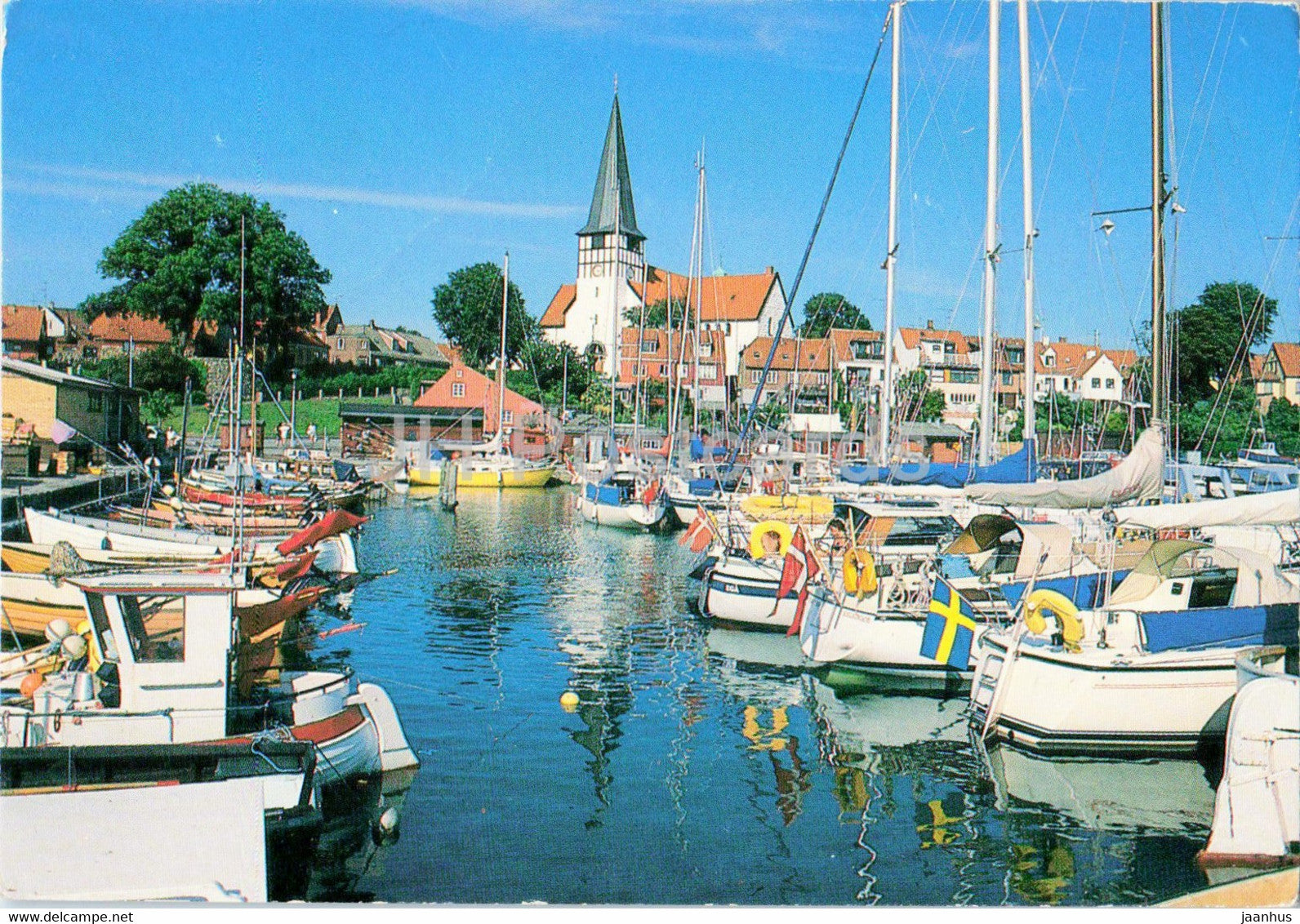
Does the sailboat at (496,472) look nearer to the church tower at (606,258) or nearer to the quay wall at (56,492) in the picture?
the quay wall at (56,492)

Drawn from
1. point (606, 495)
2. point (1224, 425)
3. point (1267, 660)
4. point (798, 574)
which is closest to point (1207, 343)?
point (1224, 425)

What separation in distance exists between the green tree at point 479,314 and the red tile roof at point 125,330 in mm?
21781

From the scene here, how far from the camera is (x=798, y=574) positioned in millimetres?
20906

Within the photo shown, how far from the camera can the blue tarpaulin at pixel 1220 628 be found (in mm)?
14016

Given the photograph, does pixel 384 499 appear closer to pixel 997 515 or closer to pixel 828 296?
pixel 997 515

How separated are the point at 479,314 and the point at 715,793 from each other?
264 feet

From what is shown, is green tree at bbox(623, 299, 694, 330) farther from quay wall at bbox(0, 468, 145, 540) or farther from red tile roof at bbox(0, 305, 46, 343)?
quay wall at bbox(0, 468, 145, 540)

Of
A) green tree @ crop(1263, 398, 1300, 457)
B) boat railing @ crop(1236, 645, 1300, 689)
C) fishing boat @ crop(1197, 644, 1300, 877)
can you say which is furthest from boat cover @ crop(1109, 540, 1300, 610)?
green tree @ crop(1263, 398, 1300, 457)

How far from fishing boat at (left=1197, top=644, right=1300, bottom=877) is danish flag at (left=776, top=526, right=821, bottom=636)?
8872 millimetres

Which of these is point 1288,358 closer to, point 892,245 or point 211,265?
point 892,245

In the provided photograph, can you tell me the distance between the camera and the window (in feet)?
37.3

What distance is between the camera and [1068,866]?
36.6 feet

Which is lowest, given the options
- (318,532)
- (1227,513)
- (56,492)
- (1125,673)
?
(1125,673)

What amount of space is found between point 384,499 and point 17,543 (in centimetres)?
2811
